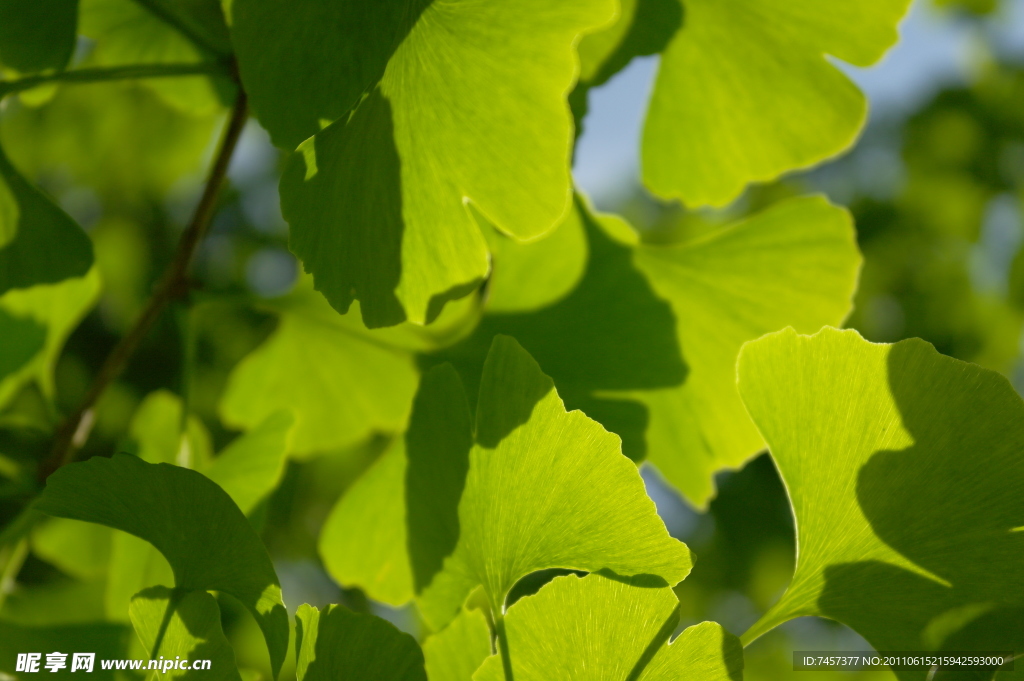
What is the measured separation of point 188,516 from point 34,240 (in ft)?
0.77

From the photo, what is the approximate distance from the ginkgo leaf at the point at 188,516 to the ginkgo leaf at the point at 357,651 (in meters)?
0.02

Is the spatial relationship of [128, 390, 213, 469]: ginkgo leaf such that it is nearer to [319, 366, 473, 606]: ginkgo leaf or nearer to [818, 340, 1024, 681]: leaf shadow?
[319, 366, 473, 606]: ginkgo leaf

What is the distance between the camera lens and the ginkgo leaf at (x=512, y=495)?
1.06 feet

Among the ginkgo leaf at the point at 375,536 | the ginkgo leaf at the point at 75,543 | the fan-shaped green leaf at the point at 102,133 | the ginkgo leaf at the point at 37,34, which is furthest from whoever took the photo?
the fan-shaped green leaf at the point at 102,133

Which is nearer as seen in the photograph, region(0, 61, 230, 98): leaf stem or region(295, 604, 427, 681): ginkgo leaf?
region(295, 604, 427, 681): ginkgo leaf

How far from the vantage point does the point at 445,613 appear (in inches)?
16.1

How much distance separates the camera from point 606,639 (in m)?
0.32

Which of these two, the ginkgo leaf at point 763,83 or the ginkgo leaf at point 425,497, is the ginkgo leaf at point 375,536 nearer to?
the ginkgo leaf at point 425,497

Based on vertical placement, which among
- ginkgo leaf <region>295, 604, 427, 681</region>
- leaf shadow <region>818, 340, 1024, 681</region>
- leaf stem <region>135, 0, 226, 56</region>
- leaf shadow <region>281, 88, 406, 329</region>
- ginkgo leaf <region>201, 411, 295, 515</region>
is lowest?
ginkgo leaf <region>201, 411, 295, 515</region>

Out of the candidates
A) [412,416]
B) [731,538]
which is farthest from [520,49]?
[731,538]

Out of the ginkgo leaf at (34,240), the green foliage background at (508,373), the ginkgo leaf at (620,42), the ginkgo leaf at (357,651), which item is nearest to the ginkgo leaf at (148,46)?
the green foliage background at (508,373)

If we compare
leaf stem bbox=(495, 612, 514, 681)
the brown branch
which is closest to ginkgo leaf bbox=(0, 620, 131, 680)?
the brown branch

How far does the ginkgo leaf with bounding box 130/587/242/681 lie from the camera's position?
335mm

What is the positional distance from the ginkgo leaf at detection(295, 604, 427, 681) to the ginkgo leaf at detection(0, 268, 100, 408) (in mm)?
368
